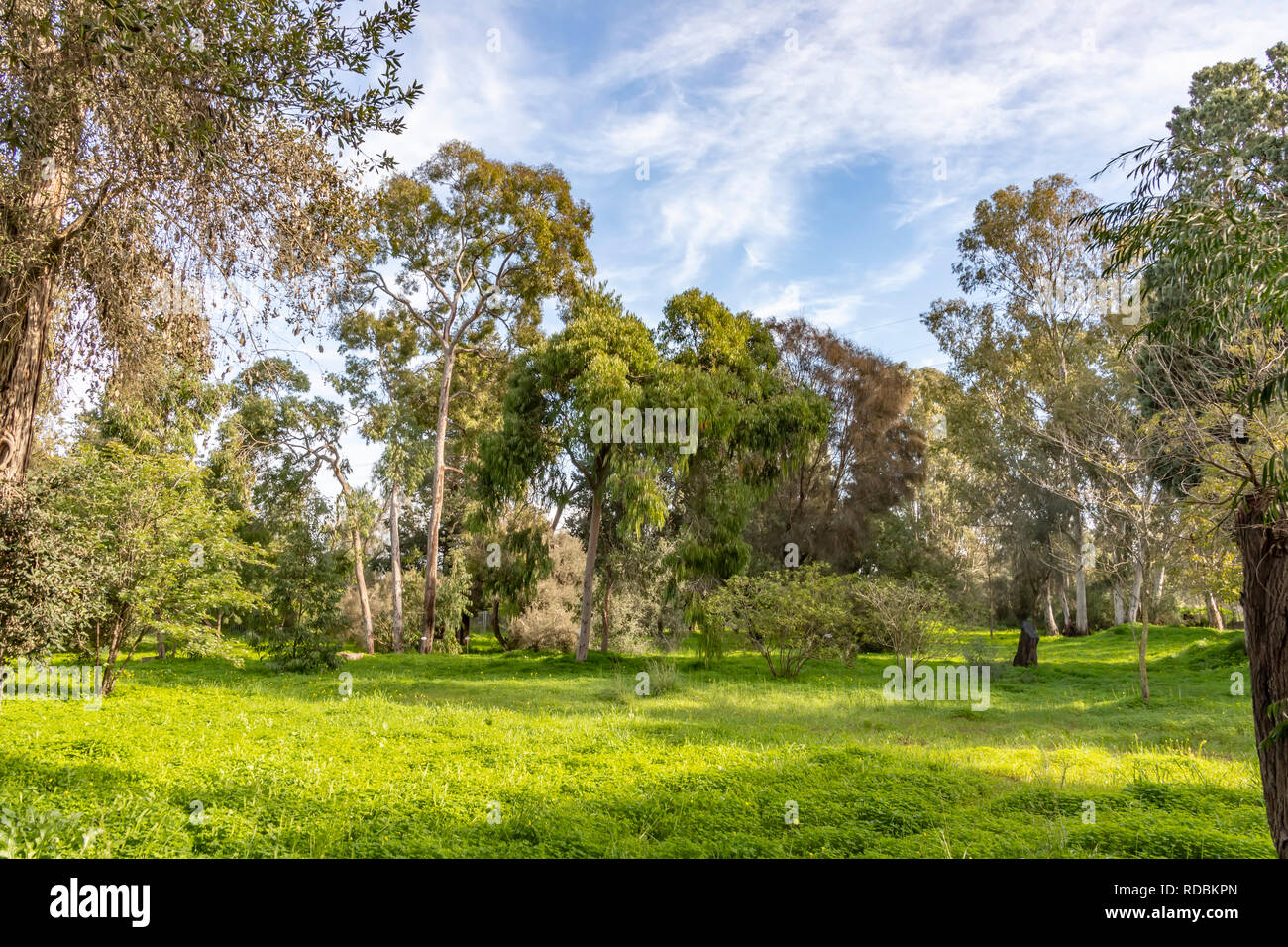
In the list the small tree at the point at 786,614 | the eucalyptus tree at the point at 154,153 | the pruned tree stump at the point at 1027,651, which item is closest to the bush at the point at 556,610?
the small tree at the point at 786,614

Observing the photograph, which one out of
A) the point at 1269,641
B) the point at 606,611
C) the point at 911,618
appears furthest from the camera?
the point at 606,611

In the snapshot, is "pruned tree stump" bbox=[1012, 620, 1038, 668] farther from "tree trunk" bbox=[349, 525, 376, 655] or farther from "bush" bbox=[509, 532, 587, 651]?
"tree trunk" bbox=[349, 525, 376, 655]

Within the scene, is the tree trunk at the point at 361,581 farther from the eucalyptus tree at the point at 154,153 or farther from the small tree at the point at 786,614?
the eucalyptus tree at the point at 154,153

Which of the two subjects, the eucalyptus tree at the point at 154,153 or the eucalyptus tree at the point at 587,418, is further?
the eucalyptus tree at the point at 587,418

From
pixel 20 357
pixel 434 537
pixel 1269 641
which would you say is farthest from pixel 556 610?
pixel 1269 641

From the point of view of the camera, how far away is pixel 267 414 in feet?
80.8

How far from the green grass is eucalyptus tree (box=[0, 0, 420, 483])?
3.71m

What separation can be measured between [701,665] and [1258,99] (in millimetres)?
21393

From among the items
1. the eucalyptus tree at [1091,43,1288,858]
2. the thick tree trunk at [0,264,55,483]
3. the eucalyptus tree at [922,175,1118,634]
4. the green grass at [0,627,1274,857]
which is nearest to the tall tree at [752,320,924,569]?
the eucalyptus tree at [922,175,1118,634]

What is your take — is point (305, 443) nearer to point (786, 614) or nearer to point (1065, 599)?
point (786, 614)

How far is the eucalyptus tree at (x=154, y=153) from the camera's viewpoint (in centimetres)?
670

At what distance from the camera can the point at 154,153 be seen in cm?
732

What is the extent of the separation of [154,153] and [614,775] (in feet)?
24.3

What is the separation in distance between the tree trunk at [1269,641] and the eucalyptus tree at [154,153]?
791 cm
